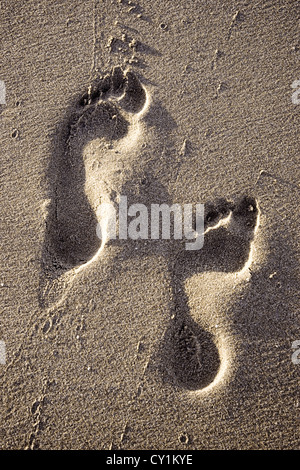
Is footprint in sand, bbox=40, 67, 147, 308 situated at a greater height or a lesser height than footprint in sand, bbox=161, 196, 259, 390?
greater

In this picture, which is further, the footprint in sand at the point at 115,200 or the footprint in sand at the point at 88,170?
the footprint in sand at the point at 88,170

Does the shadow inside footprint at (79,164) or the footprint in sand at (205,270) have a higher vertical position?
the shadow inside footprint at (79,164)

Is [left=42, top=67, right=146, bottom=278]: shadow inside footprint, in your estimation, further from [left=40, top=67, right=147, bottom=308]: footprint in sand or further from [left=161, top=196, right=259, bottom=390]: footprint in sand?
[left=161, top=196, right=259, bottom=390]: footprint in sand

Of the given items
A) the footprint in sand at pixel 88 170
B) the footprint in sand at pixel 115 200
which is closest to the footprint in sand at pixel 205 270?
the footprint in sand at pixel 115 200

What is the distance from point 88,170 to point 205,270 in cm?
75

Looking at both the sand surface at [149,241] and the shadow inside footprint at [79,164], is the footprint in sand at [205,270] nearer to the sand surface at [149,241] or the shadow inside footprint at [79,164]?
the sand surface at [149,241]

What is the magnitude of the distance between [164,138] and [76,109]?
0.47 metres

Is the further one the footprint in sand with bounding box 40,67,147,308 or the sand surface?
the footprint in sand with bounding box 40,67,147,308

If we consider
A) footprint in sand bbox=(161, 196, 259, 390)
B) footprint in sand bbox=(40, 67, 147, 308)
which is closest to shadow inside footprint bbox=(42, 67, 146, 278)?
footprint in sand bbox=(40, 67, 147, 308)

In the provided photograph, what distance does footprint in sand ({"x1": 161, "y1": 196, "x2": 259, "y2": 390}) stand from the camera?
183 centimetres

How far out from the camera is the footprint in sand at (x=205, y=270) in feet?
6.02

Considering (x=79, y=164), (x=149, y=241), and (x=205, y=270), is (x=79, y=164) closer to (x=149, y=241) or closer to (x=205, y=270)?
(x=149, y=241)

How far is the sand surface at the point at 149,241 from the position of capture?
1806mm

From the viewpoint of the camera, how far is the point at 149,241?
1921mm
